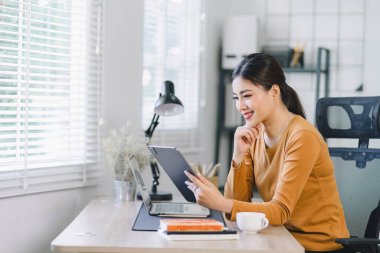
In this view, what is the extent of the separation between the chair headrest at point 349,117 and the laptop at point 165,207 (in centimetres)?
63

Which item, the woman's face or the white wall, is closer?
the woman's face

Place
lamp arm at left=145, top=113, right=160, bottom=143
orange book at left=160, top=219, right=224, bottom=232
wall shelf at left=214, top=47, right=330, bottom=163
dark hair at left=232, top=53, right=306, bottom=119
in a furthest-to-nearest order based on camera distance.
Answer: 1. wall shelf at left=214, top=47, right=330, bottom=163
2. lamp arm at left=145, top=113, right=160, bottom=143
3. dark hair at left=232, top=53, right=306, bottom=119
4. orange book at left=160, top=219, right=224, bottom=232

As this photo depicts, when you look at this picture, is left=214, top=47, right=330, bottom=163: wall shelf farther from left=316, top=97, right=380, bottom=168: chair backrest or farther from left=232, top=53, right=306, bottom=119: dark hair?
left=232, top=53, right=306, bottom=119: dark hair

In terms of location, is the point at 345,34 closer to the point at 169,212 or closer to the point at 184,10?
the point at 184,10

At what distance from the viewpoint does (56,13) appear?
8.41 ft

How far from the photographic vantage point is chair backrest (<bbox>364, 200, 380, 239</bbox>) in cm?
215

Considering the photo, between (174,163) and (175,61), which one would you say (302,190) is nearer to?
(174,163)

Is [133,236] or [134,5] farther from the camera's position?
[134,5]

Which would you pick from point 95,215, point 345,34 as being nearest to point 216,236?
point 95,215

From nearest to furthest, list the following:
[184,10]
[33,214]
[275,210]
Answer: [275,210]
[33,214]
[184,10]

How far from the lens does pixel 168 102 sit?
93.7 inches

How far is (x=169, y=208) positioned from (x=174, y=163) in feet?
0.73

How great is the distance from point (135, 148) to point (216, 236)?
0.90 meters

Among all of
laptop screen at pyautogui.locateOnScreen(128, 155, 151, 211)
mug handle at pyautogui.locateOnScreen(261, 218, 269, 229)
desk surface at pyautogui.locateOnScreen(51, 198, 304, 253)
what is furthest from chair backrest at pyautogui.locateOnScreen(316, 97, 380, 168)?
laptop screen at pyautogui.locateOnScreen(128, 155, 151, 211)
